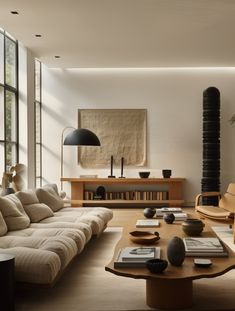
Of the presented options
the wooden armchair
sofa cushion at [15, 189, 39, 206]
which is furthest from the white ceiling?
the wooden armchair

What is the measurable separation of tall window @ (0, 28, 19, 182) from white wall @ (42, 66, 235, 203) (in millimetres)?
1949

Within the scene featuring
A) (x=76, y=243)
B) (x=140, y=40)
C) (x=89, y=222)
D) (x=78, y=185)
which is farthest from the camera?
(x=78, y=185)

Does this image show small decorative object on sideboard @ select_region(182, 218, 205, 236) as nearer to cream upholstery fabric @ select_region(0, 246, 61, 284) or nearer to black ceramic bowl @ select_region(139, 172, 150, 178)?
cream upholstery fabric @ select_region(0, 246, 61, 284)

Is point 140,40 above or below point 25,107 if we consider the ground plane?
above

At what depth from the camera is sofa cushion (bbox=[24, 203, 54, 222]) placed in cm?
547

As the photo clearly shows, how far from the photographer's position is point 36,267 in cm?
345

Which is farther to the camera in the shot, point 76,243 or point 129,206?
point 129,206

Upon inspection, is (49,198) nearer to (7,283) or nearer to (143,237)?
(143,237)

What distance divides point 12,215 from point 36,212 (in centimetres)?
69

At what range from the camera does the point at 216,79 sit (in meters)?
10.2

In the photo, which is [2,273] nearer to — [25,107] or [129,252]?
[129,252]

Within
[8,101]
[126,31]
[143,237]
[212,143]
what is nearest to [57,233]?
[143,237]

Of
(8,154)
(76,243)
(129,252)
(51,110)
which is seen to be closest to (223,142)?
(51,110)

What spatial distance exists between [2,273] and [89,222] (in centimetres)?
236
